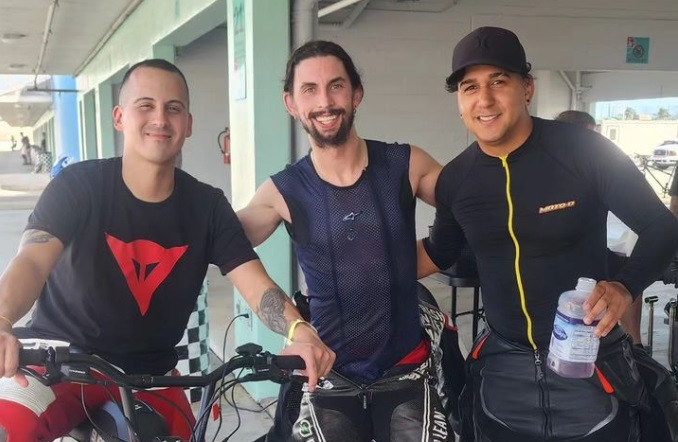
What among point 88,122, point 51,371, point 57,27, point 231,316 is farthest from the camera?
point 88,122

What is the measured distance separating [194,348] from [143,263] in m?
1.41

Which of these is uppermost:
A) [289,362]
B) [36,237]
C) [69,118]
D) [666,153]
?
[69,118]

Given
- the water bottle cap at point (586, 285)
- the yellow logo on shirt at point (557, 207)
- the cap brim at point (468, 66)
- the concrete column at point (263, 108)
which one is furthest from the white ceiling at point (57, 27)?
the water bottle cap at point (586, 285)

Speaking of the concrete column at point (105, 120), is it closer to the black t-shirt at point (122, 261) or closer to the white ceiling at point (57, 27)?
the white ceiling at point (57, 27)

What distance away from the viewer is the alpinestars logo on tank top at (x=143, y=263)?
1.96 m

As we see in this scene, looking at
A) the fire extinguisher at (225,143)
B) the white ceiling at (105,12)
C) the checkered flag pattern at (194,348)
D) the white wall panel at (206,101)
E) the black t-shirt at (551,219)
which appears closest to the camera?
the black t-shirt at (551,219)

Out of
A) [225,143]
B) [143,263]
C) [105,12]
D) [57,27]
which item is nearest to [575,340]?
[143,263]

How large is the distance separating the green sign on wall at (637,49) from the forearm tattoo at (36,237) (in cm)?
881

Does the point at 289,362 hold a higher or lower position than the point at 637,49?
lower

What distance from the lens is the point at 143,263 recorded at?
198 cm

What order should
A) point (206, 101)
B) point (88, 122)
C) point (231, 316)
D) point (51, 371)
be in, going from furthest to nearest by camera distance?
point (88, 122), point (206, 101), point (231, 316), point (51, 371)

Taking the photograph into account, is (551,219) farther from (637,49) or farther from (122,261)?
(637,49)

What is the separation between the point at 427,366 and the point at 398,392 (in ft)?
0.49

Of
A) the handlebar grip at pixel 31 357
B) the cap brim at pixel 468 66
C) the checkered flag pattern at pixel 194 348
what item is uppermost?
the cap brim at pixel 468 66
